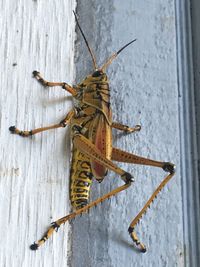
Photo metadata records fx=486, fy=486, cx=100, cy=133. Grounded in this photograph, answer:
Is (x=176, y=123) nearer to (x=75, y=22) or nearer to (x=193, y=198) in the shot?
(x=193, y=198)

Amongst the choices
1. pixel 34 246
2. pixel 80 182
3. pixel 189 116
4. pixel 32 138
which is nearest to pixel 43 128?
pixel 32 138

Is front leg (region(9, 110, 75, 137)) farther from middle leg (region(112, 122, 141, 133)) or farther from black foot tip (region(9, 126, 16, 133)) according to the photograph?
middle leg (region(112, 122, 141, 133))

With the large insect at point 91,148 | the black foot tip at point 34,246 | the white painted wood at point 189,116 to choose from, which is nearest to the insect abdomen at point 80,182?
the large insect at point 91,148

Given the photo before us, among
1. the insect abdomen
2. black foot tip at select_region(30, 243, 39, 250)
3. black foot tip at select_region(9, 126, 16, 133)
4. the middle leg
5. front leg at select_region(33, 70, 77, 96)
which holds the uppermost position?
front leg at select_region(33, 70, 77, 96)

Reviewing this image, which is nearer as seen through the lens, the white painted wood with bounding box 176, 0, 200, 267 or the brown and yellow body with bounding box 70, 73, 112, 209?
the brown and yellow body with bounding box 70, 73, 112, 209

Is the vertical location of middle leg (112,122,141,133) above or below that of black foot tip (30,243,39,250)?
above

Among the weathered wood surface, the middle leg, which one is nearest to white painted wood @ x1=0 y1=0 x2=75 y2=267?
the weathered wood surface

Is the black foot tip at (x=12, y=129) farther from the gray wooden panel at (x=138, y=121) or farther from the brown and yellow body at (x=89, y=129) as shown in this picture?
the gray wooden panel at (x=138, y=121)

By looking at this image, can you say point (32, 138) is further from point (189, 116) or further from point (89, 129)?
point (189, 116)
